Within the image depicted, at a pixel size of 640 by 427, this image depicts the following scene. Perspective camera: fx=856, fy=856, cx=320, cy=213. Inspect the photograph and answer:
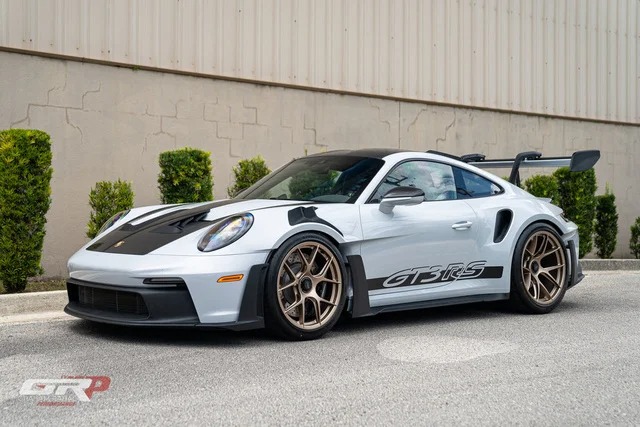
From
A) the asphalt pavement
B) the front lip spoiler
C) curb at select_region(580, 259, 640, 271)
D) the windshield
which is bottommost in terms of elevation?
curb at select_region(580, 259, 640, 271)

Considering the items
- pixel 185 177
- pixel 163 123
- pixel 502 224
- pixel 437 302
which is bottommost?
pixel 437 302

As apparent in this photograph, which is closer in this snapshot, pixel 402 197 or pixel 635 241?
pixel 402 197

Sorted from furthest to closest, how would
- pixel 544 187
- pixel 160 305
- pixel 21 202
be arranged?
pixel 544 187, pixel 21 202, pixel 160 305

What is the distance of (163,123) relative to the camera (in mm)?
10922

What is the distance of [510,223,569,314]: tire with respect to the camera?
7.18 metres

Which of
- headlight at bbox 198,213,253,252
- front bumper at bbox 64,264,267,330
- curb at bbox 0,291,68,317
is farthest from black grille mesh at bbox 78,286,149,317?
curb at bbox 0,291,68,317

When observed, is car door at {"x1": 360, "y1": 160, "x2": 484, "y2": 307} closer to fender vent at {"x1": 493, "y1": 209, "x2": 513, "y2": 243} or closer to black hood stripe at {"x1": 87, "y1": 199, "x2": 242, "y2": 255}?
fender vent at {"x1": 493, "y1": 209, "x2": 513, "y2": 243}

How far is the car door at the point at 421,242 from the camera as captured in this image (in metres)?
6.30

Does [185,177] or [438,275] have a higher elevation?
[185,177]

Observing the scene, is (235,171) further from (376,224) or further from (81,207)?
(376,224)

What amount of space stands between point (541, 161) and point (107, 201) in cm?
461

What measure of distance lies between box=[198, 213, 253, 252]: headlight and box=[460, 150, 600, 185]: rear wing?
2.93 m

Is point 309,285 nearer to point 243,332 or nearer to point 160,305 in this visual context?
point 243,332

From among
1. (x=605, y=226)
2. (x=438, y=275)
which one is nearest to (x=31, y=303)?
(x=438, y=275)
